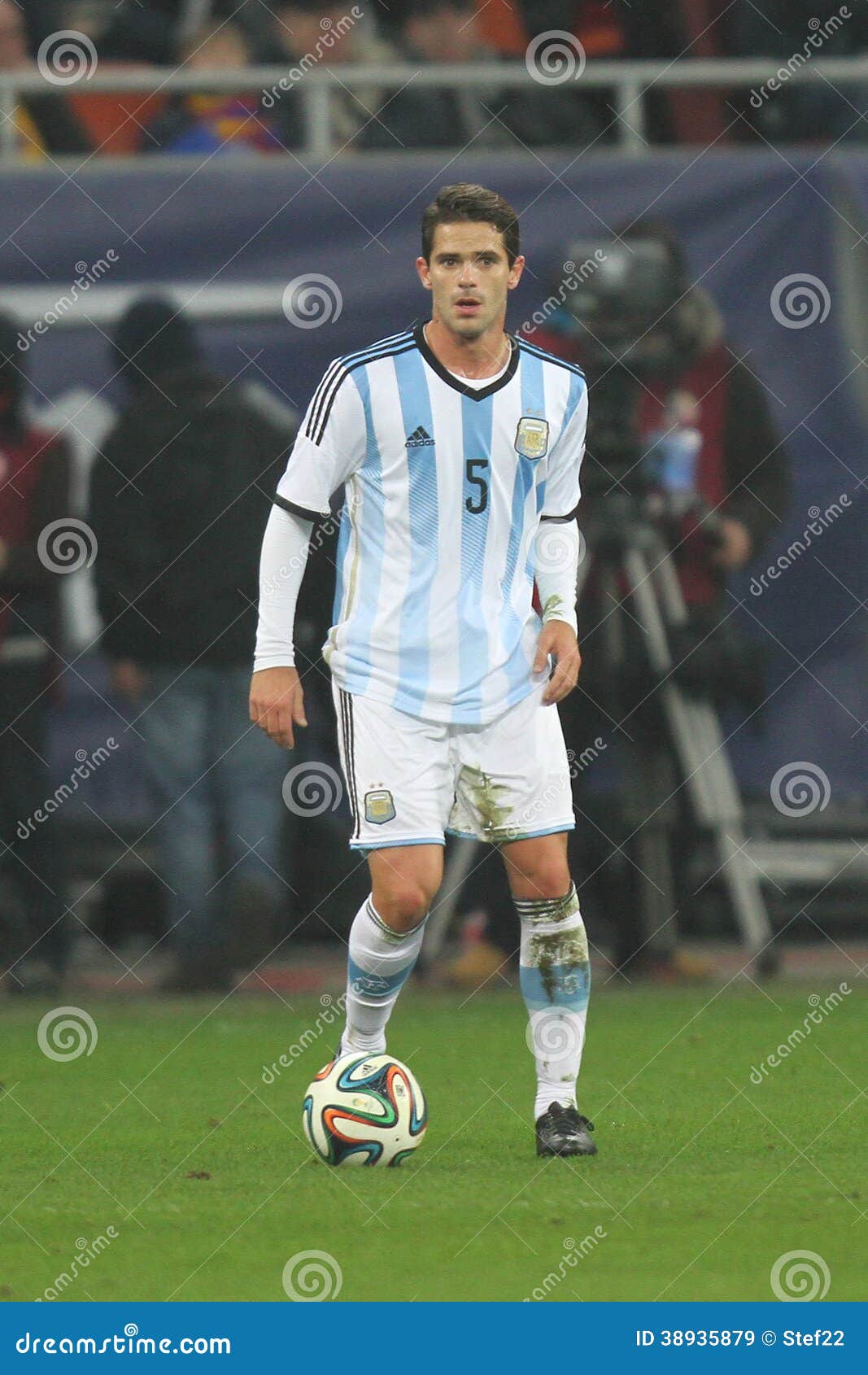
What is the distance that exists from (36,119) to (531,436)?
617cm

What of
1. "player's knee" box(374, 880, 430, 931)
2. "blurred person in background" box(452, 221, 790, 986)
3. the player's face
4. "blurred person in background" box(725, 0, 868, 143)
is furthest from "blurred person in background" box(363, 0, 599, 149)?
"player's knee" box(374, 880, 430, 931)

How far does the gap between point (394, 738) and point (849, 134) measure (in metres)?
6.38

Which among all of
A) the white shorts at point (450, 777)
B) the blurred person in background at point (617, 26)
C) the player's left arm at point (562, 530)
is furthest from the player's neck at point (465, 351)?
the blurred person in background at point (617, 26)

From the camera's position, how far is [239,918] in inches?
403

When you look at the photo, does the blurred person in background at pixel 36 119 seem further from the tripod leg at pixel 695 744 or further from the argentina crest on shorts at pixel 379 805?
the argentina crest on shorts at pixel 379 805

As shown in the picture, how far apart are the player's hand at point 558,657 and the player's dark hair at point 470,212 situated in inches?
37.0

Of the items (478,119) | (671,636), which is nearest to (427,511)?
(671,636)

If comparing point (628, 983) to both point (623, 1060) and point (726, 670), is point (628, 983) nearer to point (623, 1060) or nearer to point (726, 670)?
point (726, 670)

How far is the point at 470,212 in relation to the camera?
592 cm

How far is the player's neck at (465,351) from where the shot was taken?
6.03m

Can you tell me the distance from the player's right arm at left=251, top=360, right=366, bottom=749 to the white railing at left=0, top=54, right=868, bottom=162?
5.18 m

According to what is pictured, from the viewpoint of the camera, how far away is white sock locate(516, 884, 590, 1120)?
6043 millimetres

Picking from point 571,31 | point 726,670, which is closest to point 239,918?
point 726,670

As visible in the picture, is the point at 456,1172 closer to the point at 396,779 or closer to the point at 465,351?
the point at 396,779
